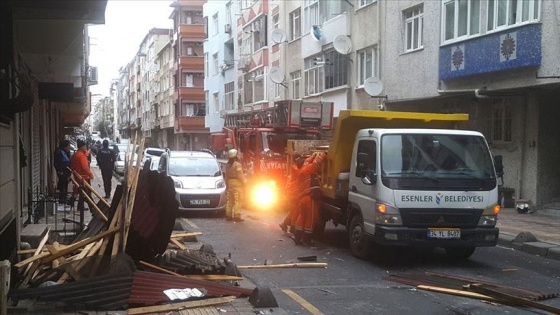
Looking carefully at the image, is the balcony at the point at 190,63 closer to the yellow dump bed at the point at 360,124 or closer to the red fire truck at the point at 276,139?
the red fire truck at the point at 276,139

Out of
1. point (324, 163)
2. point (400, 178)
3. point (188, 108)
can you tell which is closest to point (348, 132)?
point (324, 163)

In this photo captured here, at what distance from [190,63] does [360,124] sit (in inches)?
1875

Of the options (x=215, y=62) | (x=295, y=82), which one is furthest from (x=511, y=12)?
(x=215, y=62)

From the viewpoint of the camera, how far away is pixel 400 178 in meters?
9.52

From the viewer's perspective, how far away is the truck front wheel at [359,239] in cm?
1006

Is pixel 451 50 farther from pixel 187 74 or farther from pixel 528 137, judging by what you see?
pixel 187 74

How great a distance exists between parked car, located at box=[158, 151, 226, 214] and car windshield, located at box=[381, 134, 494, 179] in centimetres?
757

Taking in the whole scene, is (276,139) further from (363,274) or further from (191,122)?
(191,122)

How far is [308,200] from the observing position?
11.6 metres

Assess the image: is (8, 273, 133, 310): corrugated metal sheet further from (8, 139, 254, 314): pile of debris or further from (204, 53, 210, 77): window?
(204, 53, 210, 77): window

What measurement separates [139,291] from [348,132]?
581 cm

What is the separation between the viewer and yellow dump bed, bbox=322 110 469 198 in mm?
10820

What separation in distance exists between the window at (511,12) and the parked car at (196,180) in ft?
28.3

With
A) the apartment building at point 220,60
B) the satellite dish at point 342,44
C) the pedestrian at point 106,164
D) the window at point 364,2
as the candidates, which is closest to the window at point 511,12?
the window at point 364,2
